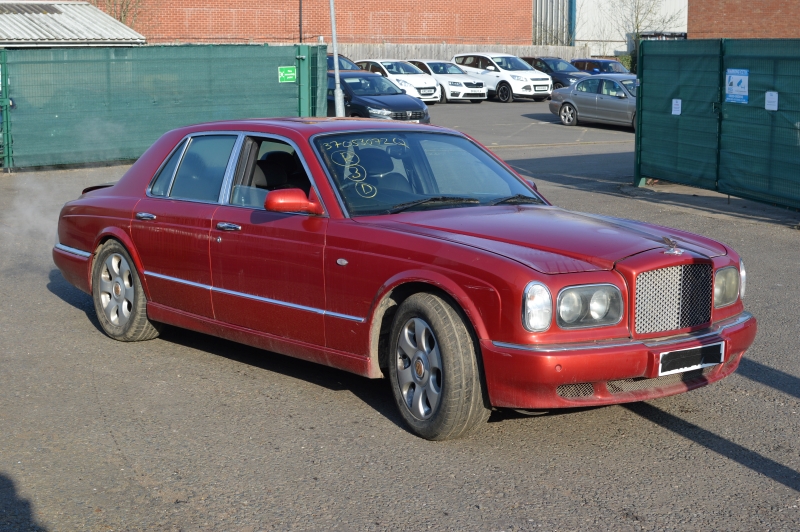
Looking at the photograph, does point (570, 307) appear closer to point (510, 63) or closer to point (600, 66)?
point (510, 63)

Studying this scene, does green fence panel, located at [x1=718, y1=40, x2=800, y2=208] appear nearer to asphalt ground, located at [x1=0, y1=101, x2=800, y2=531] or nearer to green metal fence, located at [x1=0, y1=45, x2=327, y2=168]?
asphalt ground, located at [x1=0, y1=101, x2=800, y2=531]

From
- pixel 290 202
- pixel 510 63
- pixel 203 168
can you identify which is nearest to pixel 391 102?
pixel 510 63

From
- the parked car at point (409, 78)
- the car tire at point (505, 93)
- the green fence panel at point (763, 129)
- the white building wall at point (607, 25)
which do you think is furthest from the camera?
the white building wall at point (607, 25)

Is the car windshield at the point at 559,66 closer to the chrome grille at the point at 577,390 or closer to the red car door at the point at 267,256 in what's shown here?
the red car door at the point at 267,256

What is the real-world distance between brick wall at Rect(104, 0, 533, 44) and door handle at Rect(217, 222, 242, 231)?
3680 centimetres

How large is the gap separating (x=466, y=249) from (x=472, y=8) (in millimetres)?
47546

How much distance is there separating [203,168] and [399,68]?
30.7m

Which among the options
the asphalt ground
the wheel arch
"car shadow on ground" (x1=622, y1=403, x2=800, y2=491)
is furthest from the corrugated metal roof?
"car shadow on ground" (x1=622, y1=403, x2=800, y2=491)

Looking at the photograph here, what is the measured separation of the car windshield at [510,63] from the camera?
3938cm

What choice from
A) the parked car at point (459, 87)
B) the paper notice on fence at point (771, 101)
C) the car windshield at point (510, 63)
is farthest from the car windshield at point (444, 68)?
the paper notice on fence at point (771, 101)

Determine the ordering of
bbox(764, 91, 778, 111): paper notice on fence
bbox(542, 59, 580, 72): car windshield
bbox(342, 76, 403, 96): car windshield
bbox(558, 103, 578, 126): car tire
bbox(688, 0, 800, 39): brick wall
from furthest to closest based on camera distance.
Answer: bbox(542, 59, 580, 72): car windshield < bbox(688, 0, 800, 39): brick wall < bbox(558, 103, 578, 126): car tire < bbox(342, 76, 403, 96): car windshield < bbox(764, 91, 778, 111): paper notice on fence

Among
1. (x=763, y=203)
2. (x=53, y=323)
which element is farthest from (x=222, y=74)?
(x=53, y=323)

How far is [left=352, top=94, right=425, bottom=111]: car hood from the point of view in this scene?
25.2 m

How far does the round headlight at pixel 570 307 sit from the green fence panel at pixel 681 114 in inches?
405
